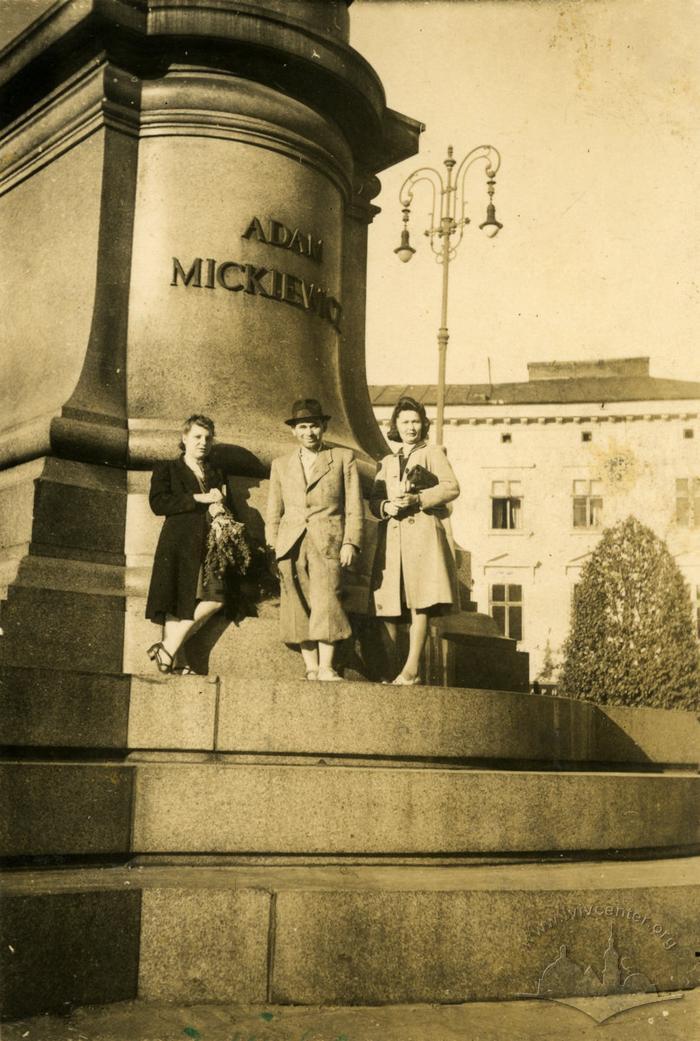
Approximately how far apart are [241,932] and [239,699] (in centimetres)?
144

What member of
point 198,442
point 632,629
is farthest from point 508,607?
point 198,442

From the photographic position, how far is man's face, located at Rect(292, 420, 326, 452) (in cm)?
761

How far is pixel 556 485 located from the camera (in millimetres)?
46000

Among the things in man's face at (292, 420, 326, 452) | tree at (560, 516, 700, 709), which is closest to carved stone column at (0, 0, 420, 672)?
man's face at (292, 420, 326, 452)

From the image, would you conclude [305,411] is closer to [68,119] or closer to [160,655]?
[160,655]

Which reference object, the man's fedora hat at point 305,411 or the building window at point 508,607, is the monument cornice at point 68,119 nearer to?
the man's fedora hat at point 305,411

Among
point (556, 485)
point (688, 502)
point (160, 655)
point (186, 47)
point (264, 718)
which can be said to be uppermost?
point (556, 485)

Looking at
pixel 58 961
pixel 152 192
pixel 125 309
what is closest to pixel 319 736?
pixel 58 961

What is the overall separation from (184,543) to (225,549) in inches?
9.8

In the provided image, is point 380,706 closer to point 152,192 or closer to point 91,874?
point 91,874

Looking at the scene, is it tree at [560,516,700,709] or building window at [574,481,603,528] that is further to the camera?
building window at [574,481,603,528]

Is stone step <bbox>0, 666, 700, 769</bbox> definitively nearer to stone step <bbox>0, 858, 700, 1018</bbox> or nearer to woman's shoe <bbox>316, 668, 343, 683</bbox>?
woman's shoe <bbox>316, 668, 343, 683</bbox>

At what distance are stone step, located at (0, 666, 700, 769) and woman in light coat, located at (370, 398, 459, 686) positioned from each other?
628 mm

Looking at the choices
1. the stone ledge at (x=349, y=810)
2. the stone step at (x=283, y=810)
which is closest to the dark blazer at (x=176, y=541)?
the stone step at (x=283, y=810)
